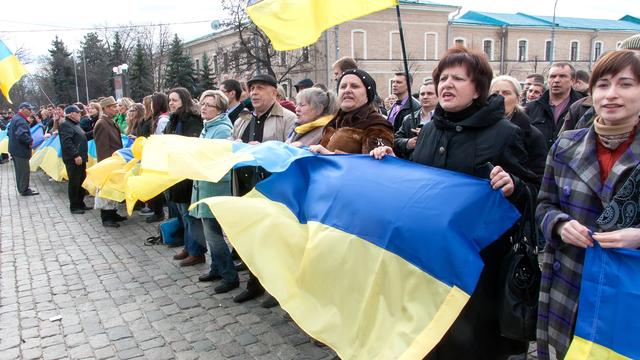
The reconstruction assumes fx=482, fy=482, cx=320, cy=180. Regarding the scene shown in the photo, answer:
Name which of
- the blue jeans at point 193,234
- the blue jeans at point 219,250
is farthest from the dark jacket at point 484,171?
the blue jeans at point 193,234

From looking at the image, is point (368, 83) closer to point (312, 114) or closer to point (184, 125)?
point (312, 114)

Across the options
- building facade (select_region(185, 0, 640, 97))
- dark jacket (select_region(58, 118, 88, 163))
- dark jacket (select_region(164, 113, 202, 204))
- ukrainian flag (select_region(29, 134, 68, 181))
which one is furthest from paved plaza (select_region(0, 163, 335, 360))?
building facade (select_region(185, 0, 640, 97))

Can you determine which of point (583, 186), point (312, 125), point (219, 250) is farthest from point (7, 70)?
point (583, 186)

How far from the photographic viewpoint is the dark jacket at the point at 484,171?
2.44m

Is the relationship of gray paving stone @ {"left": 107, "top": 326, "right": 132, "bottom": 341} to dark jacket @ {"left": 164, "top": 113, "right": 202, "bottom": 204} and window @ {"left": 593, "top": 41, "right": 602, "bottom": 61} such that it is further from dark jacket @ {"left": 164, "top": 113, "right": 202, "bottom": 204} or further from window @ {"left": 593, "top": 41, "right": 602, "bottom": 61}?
window @ {"left": 593, "top": 41, "right": 602, "bottom": 61}

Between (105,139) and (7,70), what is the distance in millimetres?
3192

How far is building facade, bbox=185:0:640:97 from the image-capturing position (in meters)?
43.2

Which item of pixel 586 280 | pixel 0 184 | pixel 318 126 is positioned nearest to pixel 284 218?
pixel 318 126

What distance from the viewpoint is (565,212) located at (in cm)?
228

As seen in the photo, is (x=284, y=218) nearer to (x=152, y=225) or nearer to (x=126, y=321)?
(x=126, y=321)

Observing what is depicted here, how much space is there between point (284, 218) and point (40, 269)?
4.45 meters

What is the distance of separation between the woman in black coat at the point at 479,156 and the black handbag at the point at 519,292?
0.26ft

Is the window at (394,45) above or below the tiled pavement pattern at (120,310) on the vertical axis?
above

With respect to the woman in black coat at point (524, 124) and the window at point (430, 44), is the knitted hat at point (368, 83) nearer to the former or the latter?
the woman in black coat at point (524, 124)
